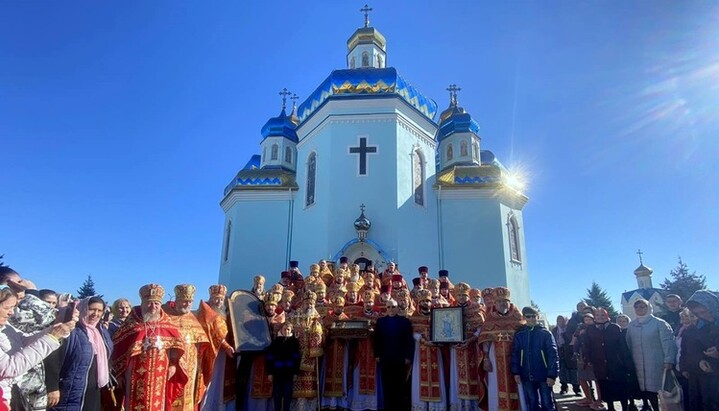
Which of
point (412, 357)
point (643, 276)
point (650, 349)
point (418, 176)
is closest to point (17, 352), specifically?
point (412, 357)

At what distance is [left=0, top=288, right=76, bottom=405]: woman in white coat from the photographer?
11.2ft

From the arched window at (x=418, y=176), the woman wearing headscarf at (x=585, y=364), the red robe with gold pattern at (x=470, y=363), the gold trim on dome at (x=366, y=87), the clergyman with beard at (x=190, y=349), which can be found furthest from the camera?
the arched window at (x=418, y=176)

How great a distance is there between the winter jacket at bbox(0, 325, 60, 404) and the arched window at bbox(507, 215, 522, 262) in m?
17.1

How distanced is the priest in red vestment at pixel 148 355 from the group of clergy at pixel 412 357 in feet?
5.61

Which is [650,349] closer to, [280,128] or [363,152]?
[363,152]

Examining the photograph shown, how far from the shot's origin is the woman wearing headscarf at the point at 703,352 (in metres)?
5.62

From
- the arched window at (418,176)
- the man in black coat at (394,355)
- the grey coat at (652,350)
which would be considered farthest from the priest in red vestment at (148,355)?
the arched window at (418,176)

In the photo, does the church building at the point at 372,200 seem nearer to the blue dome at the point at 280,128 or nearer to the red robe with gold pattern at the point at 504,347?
the blue dome at the point at 280,128

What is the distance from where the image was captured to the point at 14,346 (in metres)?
3.62

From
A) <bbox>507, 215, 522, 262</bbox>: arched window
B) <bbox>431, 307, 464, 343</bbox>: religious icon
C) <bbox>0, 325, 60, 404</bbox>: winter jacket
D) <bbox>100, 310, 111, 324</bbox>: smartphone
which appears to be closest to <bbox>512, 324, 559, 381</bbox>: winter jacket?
<bbox>431, 307, 464, 343</bbox>: religious icon

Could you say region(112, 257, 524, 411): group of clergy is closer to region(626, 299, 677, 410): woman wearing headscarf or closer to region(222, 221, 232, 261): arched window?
region(626, 299, 677, 410): woman wearing headscarf

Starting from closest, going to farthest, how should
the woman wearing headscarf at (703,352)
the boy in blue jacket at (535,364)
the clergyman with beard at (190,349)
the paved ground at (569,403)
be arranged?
the clergyman with beard at (190,349), the woman wearing headscarf at (703,352), the boy in blue jacket at (535,364), the paved ground at (569,403)

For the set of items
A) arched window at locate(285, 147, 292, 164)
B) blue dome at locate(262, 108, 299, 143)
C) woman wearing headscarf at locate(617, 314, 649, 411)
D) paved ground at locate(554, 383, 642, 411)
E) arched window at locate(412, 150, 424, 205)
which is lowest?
paved ground at locate(554, 383, 642, 411)

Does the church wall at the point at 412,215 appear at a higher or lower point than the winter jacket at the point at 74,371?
higher
